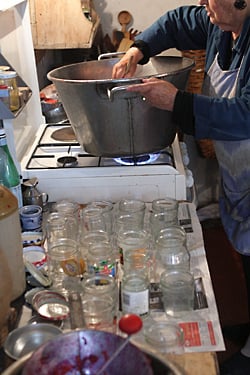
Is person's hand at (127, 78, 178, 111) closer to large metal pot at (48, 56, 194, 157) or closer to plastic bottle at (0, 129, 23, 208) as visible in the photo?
large metal pot at (48, 56, 194, 157)

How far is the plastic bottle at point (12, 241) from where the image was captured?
1.08 m

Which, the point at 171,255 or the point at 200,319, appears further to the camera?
the point at 171,255

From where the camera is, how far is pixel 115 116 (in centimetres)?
147

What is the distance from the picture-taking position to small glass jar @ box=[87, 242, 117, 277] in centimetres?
118

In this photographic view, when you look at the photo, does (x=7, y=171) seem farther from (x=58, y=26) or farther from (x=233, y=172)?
(x=58, y=26)

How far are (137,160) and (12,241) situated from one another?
0.62 m

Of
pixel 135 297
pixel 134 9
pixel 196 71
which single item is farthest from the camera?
pixel 134 9

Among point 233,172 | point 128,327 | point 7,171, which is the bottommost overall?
point 233,172

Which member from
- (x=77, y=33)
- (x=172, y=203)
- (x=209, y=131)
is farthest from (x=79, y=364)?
(x=77, y=33)

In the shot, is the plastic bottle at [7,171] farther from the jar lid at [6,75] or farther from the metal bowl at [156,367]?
the metal bowl at [156,367]

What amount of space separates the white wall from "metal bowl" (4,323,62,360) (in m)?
2.03

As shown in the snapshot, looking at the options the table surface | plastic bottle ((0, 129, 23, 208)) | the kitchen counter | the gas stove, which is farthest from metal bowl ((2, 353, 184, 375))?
the gas stove

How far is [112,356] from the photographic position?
76 cm

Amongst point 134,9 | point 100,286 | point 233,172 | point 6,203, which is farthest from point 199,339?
point 134,9
